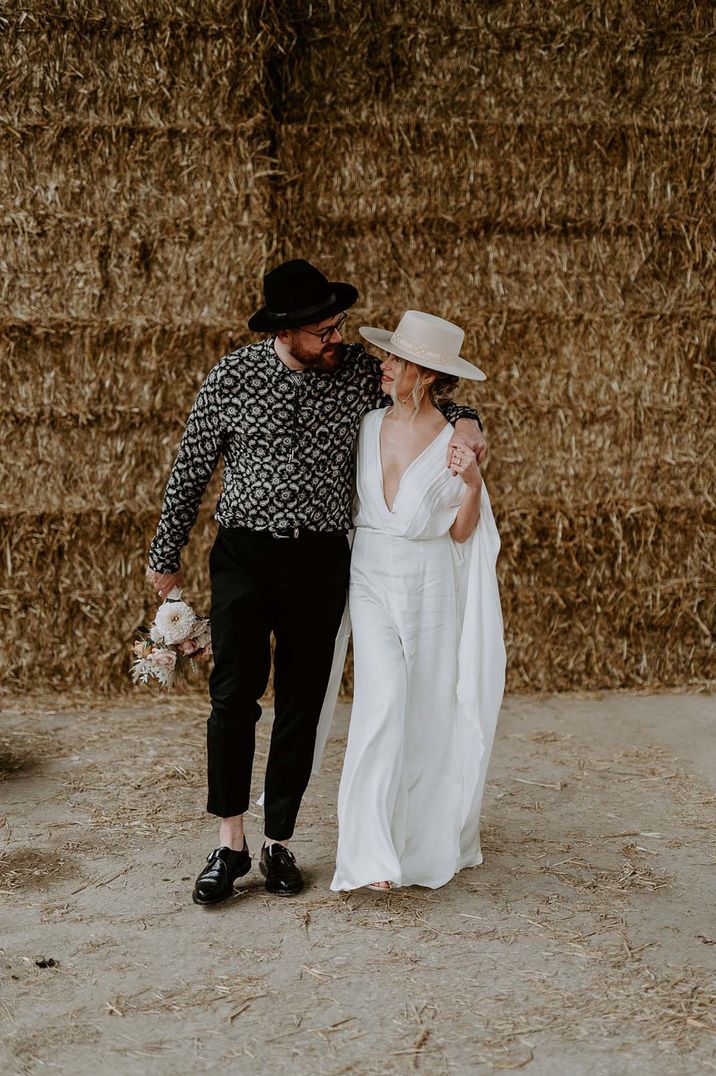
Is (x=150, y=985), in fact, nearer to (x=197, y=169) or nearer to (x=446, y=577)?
(x=446, y=577)

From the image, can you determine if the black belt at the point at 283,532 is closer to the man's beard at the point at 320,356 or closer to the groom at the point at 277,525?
the groom at the point at 277,525

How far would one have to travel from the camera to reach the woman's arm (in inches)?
129

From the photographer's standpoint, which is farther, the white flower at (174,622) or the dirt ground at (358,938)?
the white flower at (174,622)

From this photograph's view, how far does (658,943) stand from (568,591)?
2718 mm

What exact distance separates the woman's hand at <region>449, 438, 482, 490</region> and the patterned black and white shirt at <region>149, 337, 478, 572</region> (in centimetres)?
31

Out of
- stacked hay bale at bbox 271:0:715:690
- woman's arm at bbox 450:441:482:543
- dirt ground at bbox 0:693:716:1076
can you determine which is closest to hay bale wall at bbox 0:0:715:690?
stacked hay bale at bbox 271:0:715:690

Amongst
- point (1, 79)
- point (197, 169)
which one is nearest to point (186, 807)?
point (197, 169)

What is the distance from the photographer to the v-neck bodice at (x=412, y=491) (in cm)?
333

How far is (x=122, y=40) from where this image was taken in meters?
5.04

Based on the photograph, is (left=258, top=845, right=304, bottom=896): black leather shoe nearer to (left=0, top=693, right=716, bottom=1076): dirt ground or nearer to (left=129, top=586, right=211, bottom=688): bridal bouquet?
(left=0, top=693, right=716, bottom=1076): dirt ground

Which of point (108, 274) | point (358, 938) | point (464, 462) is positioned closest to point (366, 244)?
point (108, 274)

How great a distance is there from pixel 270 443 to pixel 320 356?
29 centimetres

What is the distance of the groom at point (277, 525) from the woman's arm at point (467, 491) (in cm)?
5

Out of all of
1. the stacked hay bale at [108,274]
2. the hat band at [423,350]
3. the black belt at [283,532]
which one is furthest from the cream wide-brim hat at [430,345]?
the stacked hay bale at [108,274]
